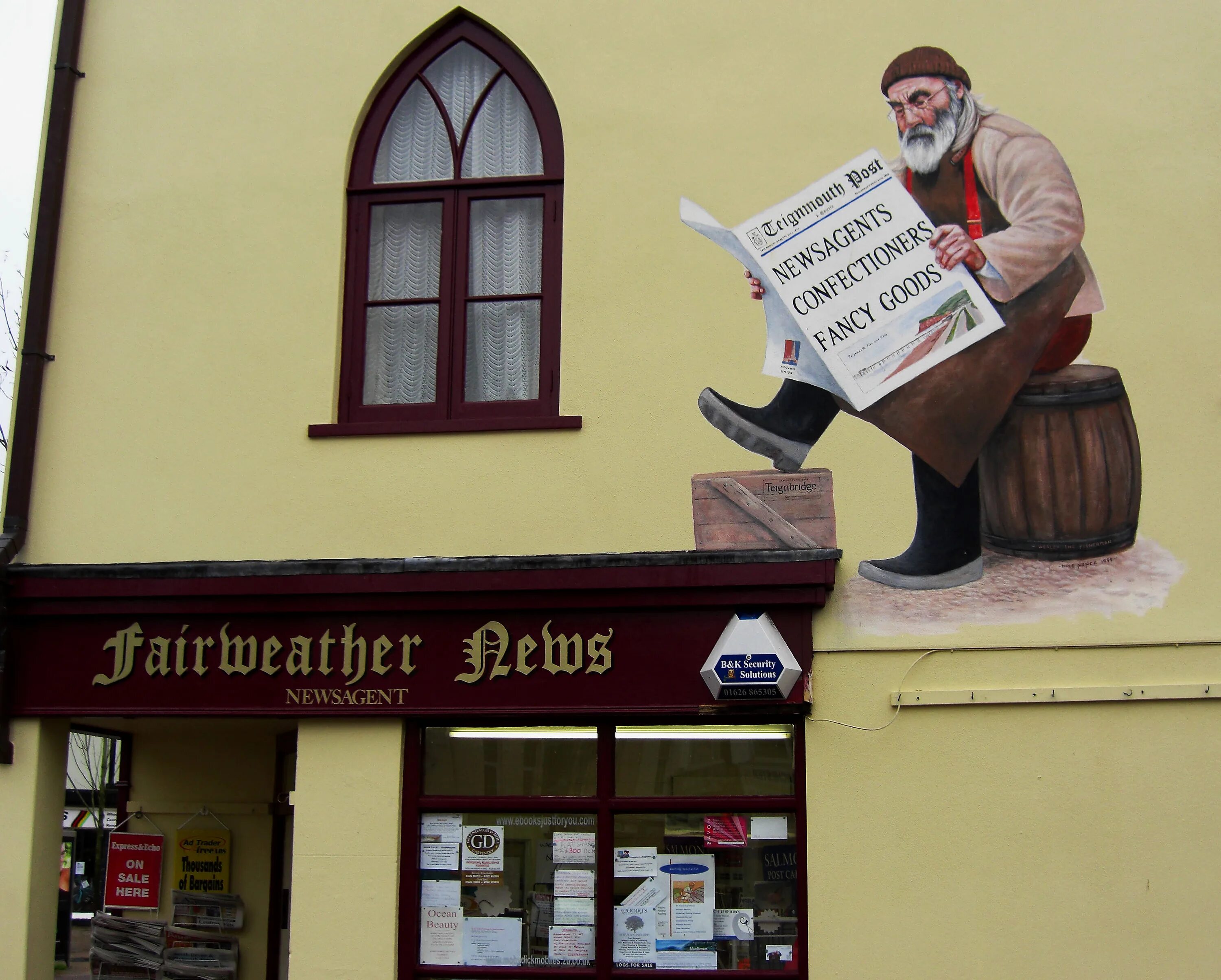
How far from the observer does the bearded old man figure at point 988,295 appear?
729 cm

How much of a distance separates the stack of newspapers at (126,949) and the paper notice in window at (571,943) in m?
3.66

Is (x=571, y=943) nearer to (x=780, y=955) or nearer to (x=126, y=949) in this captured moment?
(x=780, y=955)

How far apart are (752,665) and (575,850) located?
1516mm

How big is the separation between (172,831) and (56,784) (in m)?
2.11

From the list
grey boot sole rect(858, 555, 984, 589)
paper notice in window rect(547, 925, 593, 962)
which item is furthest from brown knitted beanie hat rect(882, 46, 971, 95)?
Result: paper notice in window rect(547, 925, 593, 962)

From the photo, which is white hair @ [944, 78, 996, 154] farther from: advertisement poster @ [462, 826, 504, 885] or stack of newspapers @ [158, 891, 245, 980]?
stack of newspapers @ [158, 891, 245, 980]

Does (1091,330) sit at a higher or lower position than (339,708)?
higher

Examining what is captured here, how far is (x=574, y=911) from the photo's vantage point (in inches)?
288

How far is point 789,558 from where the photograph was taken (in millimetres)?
7180

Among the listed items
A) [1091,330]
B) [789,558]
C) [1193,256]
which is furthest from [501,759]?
[1193,256]

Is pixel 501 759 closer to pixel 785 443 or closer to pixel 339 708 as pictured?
pixel 339 708

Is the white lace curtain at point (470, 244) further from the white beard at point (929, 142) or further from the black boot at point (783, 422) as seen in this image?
the white beard at point (929, 142)

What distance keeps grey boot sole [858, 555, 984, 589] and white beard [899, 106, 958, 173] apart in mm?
2369

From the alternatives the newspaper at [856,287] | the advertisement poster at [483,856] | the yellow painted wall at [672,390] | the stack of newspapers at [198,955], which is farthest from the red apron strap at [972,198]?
the stack of newspapers at [198,955]
